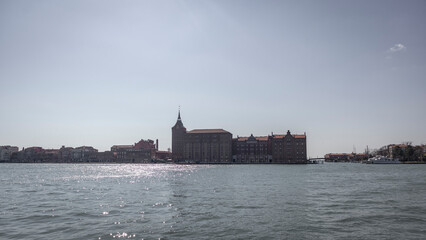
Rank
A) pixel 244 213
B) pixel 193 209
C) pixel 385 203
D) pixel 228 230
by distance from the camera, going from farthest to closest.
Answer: pixel 385 203 < pixel 193 209 < pixel 244 213 < pixel 228 230

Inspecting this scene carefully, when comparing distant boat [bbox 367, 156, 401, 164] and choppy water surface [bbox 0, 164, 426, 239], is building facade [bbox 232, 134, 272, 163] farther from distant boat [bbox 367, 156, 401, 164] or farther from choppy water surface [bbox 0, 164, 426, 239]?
choppy water surface [bbox 0, 164, 426, 239]

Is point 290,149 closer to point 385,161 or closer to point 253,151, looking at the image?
point 253,151

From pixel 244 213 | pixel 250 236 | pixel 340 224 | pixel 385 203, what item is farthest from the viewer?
Result: pixel 385 203

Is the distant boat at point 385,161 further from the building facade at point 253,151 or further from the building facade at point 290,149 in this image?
the building facade at point 253,151

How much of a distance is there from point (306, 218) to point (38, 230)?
55.7ft

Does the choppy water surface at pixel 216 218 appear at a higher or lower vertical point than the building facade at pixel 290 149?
lower

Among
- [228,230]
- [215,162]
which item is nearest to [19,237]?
[228,230]

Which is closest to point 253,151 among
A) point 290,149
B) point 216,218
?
point 290,149

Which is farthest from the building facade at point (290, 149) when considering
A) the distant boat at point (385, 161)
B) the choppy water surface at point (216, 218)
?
the choppy water surface at point (216, 218)

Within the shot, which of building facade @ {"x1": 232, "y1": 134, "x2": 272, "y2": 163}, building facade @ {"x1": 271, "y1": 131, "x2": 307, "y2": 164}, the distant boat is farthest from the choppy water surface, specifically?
the distant boat

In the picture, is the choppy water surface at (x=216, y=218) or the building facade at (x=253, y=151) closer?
the choppy water surface at (x=216, y=218)

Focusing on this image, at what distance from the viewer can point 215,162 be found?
192 m

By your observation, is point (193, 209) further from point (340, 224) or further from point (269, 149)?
point (269, 149)

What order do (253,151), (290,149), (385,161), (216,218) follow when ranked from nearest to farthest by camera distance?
(216,218)
(290,149)
(385,161)
(253,151)
